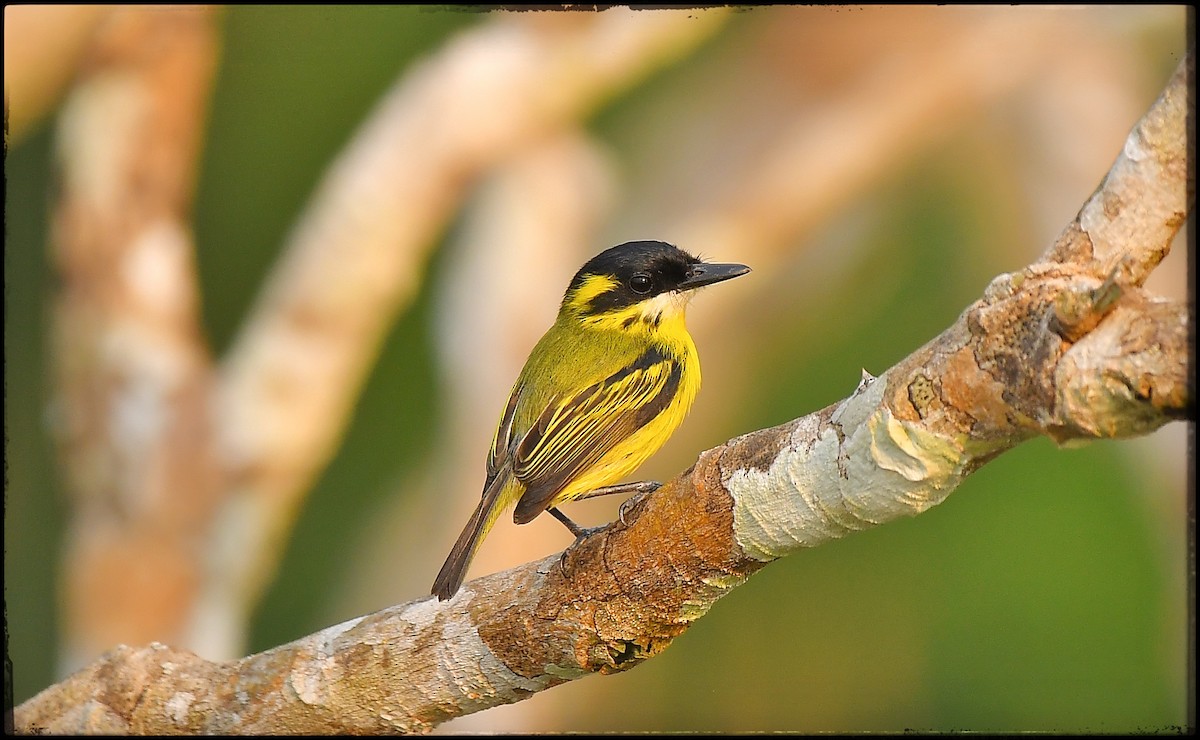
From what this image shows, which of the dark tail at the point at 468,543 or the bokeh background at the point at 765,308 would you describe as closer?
the dark tail at the point at 468,543

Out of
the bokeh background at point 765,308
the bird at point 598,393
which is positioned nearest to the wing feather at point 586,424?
the bird at point 598,393

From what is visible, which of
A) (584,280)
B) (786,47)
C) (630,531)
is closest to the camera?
(630,531)

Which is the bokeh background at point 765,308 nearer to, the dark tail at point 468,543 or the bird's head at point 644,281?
the bird's head at point 644,281

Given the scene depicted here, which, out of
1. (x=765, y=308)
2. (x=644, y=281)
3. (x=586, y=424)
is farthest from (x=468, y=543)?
(x=765, y=308)

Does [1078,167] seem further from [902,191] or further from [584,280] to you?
[584,280]

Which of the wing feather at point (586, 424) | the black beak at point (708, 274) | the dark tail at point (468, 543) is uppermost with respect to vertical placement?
the black beak at point (708, 274)

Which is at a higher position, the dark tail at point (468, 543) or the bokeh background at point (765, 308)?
the bokeh background at point (765, 308)

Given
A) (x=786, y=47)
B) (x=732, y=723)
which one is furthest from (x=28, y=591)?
(x=786, y=47)

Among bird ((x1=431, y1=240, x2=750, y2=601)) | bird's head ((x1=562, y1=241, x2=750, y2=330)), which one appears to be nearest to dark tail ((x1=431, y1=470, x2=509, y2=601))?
bird ((x1=431, y1=240, x2=750, y2=601))

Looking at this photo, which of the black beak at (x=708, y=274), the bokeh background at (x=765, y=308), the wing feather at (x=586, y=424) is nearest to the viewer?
the wing feather at (x=586, y=424)
